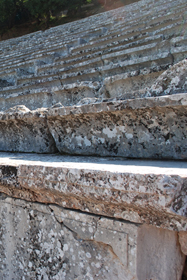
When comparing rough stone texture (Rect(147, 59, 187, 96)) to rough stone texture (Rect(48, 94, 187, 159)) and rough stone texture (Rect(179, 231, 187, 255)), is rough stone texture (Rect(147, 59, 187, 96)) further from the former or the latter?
rough stone texture (Rect(179, 231, 187, 255))

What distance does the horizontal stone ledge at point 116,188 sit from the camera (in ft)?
2.10

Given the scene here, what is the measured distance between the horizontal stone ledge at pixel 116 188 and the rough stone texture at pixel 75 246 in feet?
0.20

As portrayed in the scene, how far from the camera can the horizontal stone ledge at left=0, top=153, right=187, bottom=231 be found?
25.1 inches


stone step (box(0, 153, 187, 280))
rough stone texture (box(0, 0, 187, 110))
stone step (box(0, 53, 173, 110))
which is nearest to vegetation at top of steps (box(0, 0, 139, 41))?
rough stone texture (box(0, 0, 187, 110))

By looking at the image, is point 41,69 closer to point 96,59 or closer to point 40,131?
point 96,59

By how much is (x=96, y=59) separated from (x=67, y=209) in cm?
235

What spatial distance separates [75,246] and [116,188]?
42 cm

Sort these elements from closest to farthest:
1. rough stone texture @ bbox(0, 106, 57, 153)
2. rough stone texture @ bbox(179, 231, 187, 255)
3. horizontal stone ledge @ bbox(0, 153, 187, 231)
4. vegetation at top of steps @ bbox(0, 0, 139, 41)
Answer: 1. horizontal stone ledge @ bbox(0, 153, 187, 231)
2. rough stone texture @ bbox(179, 231, 187, 255)
3. rough stone texture @ bbox(0, 106, 57, 153)
4. vegetation at top of steps @ bbox(0, 0, 139, 41)

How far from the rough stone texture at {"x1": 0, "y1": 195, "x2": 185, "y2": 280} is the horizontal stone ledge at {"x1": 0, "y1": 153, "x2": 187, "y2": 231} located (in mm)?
61

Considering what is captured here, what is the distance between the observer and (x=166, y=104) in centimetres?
89

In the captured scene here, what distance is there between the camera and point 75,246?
930mm

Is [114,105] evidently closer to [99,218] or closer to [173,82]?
[173,82]

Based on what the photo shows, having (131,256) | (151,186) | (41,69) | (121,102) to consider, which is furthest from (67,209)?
(41,69)

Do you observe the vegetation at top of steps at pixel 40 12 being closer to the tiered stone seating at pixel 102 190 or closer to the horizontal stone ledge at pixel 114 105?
the horizontal stone ledge at pixel 114 105
